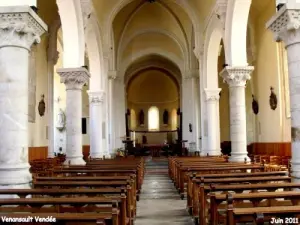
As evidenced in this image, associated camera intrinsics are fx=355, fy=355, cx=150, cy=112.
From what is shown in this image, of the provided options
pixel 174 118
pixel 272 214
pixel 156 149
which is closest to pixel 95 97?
pixel 156 149

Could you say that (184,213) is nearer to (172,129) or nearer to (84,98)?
(84,98)

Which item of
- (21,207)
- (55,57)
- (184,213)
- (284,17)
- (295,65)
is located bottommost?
(184,213)

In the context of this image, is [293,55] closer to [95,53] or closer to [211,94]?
[211,94]

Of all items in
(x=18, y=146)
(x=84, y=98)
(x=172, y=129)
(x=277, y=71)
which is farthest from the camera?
(x=172, y=129)

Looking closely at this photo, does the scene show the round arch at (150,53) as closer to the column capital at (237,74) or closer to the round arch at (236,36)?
the round arch at (236,36)

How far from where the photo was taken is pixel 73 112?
12.1 m

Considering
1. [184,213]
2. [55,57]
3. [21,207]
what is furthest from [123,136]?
[21,207]

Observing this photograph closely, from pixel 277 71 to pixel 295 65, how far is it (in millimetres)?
10792

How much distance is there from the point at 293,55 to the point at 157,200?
Result: 4807mm

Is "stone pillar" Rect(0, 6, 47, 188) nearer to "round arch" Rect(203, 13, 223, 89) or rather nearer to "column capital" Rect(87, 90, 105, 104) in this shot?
"round arch" Rect(203, 13, 223, 89)

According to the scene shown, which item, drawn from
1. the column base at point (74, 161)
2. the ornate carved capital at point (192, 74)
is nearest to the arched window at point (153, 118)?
the ornate carved capital at point (192, 74)

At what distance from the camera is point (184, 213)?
7.43m

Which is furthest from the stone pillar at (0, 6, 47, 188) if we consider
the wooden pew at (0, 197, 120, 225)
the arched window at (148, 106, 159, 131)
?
the arched window at (148, 106, 159, 131)

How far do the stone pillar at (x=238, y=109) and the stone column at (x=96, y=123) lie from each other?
7.28 meters
